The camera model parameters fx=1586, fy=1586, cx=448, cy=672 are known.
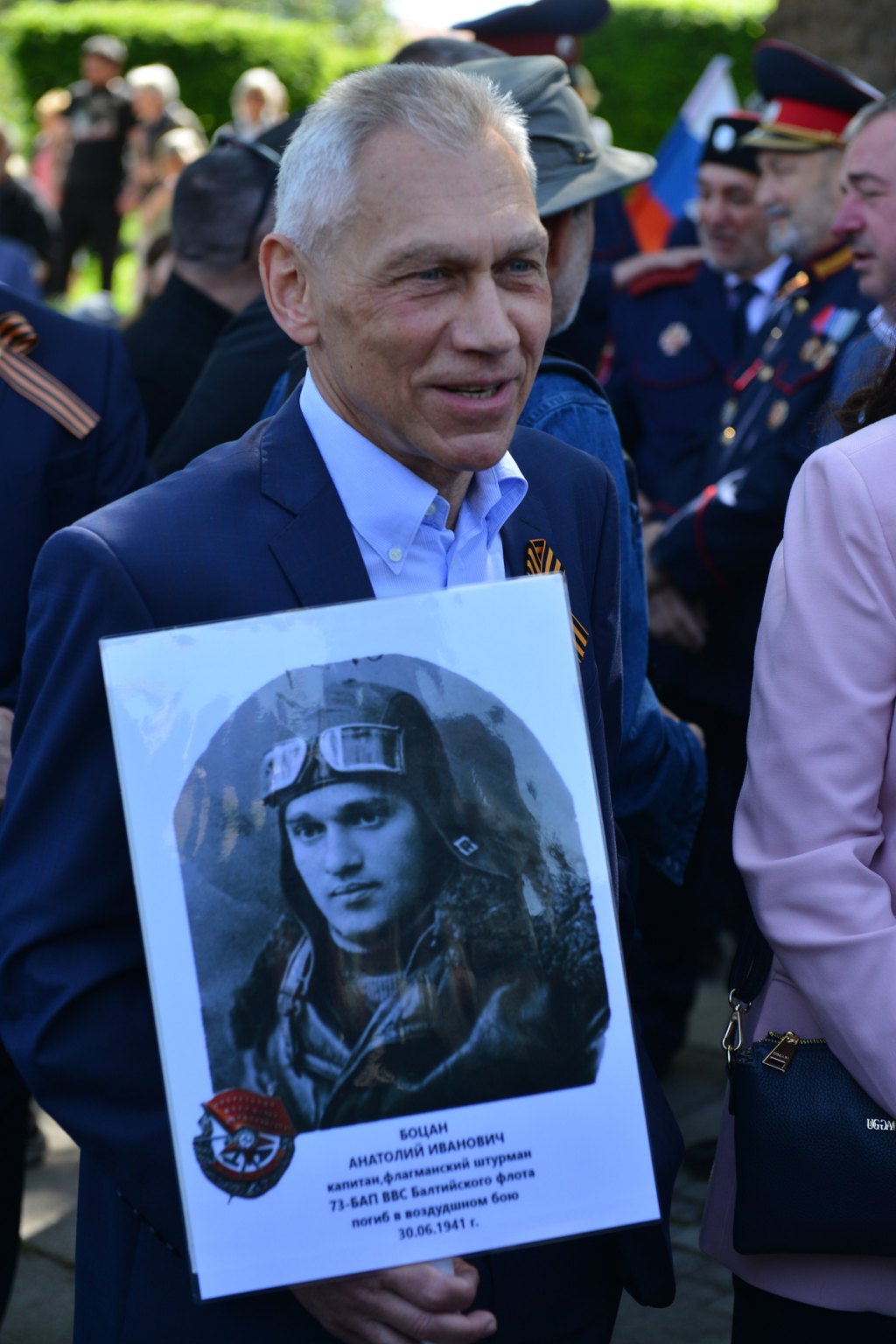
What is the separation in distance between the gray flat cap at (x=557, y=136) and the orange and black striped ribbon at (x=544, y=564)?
1092 millimetres

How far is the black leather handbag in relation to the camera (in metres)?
1.75

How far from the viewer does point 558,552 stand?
191 centimetres

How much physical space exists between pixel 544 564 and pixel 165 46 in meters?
21.0

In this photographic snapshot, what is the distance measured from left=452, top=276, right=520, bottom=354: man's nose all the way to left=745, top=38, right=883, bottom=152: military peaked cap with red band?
3548 mm

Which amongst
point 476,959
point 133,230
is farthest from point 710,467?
point 133,230

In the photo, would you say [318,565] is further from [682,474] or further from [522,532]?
[682,474]

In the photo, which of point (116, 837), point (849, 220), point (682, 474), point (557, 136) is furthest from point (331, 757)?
point (682, 474)

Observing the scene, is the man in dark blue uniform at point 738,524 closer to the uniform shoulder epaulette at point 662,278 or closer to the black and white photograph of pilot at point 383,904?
the uniform shoulder epaulette at point 662,278

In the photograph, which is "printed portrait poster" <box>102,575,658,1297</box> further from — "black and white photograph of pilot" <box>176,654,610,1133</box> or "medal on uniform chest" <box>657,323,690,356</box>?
"medal on uniform chest" <box>657,323,690,356</box>

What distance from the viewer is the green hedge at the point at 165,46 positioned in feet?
68.1

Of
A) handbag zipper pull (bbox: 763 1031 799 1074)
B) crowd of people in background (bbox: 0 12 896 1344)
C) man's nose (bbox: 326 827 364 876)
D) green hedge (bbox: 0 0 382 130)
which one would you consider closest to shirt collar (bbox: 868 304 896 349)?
crowd of people in background (bbox: 0 12 896 1344)

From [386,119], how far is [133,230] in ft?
61.1

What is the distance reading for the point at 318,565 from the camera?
1.67 metres

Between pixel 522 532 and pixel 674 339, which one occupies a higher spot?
pixel 522 532
